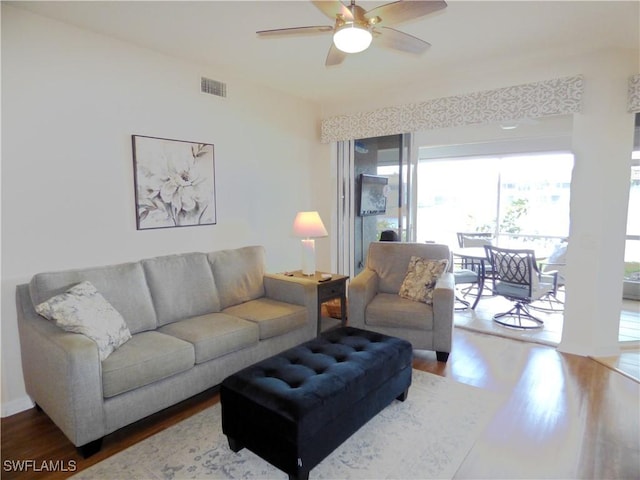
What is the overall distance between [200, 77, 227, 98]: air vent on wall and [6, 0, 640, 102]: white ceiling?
134 mm

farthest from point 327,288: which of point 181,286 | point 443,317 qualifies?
point 181,286

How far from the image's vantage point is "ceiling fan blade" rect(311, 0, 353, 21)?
1926 millimetres

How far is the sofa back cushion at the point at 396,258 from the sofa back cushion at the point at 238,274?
1168 mm

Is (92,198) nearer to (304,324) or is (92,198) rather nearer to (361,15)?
(304,324)

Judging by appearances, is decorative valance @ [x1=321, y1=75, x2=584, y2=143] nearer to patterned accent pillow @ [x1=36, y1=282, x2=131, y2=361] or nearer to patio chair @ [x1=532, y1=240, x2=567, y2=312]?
patio chair @ [x1=532, y1=240, x2=567, y2=312]

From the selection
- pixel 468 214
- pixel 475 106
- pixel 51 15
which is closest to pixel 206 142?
pixel 51 15

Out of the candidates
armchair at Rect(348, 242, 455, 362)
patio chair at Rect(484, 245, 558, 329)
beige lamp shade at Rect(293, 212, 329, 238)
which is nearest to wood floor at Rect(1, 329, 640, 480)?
armchair at Rect(348, 242, 455, 362)

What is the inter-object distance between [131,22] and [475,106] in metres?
3.02

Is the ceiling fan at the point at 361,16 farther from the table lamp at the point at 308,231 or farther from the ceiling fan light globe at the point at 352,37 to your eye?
the table lamp at the point at 308,231

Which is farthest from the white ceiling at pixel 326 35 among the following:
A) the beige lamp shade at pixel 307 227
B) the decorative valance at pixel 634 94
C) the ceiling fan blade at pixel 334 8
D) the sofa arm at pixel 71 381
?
the sofa arm at pixel 71 381

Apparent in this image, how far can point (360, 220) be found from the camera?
529cm

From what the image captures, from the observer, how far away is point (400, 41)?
7.83 ft

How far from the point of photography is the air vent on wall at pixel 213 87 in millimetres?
3621

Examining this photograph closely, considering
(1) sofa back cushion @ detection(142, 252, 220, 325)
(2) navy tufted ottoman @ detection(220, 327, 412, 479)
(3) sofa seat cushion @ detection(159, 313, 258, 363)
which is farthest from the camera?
(1) sofa back cushion @ detection(142, 252, 220, 325)
